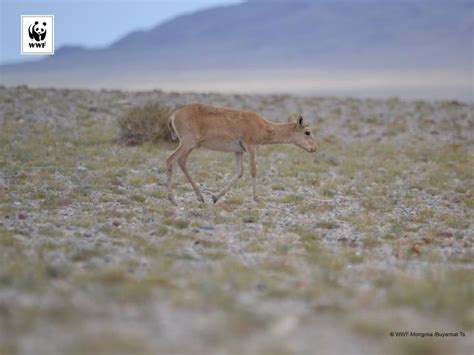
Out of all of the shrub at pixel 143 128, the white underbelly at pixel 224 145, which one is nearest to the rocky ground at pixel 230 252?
the shrub at pixel 143 128

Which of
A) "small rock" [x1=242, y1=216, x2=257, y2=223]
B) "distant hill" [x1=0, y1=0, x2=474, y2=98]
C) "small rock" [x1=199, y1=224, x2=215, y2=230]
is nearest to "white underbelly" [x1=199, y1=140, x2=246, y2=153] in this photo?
"small rock" [x1=242, y1=216, x2=257, y2=223]

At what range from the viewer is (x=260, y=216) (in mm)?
13734

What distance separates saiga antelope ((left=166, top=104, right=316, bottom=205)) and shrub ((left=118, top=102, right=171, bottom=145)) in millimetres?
8795

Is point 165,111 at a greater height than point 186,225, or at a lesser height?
greater

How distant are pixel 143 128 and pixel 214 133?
9.65 m

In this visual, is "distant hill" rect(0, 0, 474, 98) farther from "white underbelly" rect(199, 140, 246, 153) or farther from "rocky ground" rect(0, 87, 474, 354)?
"white underbelly" rect(199, 140, 246, 153)

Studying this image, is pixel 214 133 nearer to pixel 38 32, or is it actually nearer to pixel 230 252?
pixel 230 252

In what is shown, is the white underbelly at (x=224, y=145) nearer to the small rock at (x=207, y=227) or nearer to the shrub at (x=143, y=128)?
the small rock at (x=207, y=227)

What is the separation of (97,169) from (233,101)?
21316mm

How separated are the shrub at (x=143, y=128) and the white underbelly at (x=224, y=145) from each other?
891 cm

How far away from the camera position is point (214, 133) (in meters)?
15.0

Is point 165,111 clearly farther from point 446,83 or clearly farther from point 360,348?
point 446,83

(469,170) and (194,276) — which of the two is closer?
(194,276)

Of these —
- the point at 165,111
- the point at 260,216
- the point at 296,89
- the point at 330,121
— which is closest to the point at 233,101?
the point at 330,121
